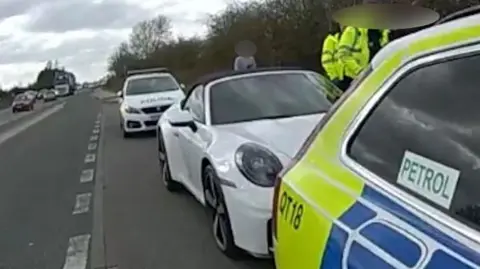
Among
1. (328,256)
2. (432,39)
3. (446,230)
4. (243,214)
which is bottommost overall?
(243,214)

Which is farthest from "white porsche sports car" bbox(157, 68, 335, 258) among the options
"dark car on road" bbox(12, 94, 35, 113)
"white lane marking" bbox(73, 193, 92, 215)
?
"dark car on road" bbox(12, 94, 35, 113)

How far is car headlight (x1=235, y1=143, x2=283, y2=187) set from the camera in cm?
483

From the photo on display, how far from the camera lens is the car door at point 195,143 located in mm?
6078

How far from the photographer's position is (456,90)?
6.86 ft

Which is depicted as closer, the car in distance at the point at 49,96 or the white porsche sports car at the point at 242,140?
the white porsche sports car at the point at 242,140

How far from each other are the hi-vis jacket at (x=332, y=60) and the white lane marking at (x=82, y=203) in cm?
301

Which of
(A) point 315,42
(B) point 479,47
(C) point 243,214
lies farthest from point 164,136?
(A) point 315,42

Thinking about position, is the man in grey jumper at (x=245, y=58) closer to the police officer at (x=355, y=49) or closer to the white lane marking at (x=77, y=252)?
the police officer at (x=355, y=49)

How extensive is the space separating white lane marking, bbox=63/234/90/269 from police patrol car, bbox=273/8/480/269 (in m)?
3.51

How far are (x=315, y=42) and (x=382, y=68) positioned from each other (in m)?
21.9

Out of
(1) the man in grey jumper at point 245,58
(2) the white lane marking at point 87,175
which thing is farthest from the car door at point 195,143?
(1) the man in grey jumper at point 245,58

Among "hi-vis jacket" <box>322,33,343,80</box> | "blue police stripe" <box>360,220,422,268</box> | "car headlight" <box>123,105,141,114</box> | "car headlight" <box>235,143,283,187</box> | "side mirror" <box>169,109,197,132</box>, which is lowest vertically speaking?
"car headlight" <box>123,105,141,114</box>

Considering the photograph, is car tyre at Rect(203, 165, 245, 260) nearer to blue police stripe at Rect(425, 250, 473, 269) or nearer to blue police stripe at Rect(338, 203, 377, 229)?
blue police stripe at Rect(338, 203, 377, 229)

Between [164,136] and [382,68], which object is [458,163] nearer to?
[382,68]
